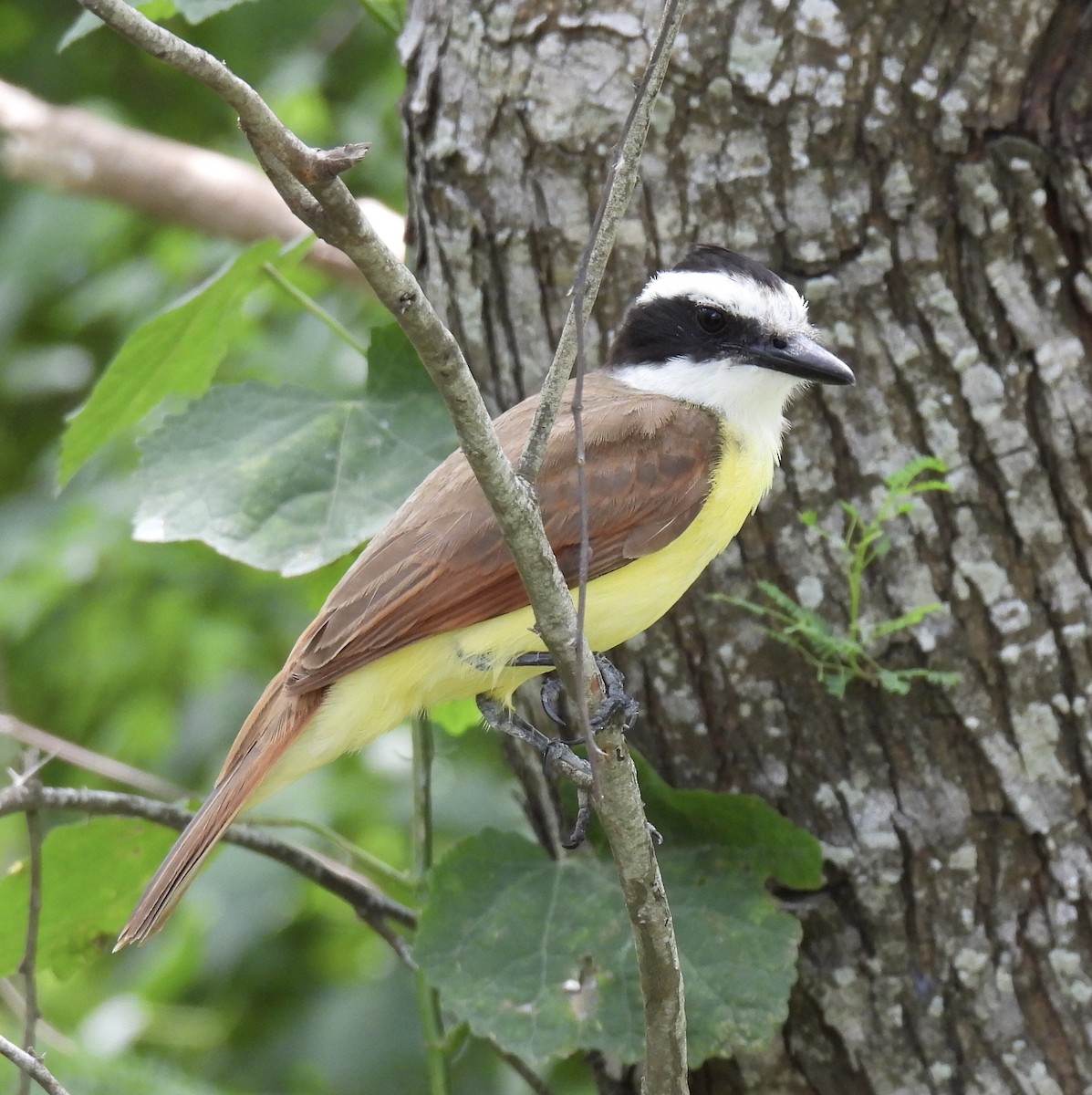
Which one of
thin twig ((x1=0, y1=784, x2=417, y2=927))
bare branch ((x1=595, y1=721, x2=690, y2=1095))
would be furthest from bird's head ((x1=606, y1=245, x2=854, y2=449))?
thin twig ((x1=0, y1=784, x2=417, y2=927))

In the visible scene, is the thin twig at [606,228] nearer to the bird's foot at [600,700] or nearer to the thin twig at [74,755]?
the bird's foot at [600,700]

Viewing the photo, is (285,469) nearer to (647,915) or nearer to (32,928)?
(32,928)

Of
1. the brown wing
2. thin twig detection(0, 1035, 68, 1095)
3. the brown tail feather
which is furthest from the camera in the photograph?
the brown wing

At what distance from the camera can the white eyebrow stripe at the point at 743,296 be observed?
2.81 meters

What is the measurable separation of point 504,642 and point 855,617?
0.66 m

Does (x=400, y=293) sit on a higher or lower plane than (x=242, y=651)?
higher

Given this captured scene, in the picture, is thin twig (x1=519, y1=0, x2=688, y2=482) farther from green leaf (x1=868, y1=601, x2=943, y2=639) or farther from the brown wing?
green leaf (x1=868, y1=601, x2=943, y2=639)

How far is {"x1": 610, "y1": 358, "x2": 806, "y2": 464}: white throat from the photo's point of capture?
2.97 metres

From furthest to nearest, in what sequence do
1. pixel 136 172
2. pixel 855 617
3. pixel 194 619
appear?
pixel 194 619, pixel 136 172, pixel 855 617

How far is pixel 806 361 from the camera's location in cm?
269

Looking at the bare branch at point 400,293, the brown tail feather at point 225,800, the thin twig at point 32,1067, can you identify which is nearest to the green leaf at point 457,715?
the brown tail feather at point 225,800

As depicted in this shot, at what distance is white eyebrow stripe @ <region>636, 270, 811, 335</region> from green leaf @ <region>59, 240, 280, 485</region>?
86 centimetres

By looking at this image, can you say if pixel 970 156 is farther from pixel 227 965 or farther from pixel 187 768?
pixel 187 768

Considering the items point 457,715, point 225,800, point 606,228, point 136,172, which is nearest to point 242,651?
point 136,172
